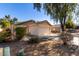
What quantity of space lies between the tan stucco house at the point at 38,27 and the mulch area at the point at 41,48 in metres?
0.12

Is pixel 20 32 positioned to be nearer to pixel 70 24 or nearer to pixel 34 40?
pixel 34 40

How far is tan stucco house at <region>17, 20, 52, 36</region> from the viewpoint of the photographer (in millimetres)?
1846

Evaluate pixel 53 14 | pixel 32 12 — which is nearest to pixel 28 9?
pixel 32 12

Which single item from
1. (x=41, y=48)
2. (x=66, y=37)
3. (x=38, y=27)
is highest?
(x=38, y=27)

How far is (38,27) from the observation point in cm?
187

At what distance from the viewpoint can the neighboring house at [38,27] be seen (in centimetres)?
185

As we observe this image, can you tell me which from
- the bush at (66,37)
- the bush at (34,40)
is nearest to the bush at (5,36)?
the bush at (34,40)

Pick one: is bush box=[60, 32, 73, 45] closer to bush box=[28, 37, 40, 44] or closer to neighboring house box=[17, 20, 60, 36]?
neighboring house box=[17, 20, 60, 36]

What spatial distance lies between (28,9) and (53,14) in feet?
1.03

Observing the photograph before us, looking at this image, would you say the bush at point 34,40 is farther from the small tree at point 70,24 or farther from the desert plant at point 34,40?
the small tree at point 70,24

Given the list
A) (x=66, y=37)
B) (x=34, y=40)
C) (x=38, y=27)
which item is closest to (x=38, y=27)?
Result: (x=38, y=27)

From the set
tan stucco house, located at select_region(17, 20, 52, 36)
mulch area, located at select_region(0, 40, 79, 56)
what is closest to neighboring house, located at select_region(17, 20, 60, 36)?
tan stucco house, located at select_region(17, 20, 52, 36)

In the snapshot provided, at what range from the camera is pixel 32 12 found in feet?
6.07

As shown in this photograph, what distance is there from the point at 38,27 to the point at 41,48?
10.3 inches
